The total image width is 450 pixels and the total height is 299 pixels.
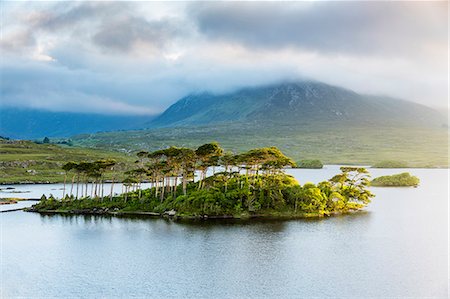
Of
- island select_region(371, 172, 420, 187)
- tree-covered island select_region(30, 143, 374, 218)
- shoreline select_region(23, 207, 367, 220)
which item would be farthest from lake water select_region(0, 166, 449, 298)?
island select_region(371, 172, 420, 187)

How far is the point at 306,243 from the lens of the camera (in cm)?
6425

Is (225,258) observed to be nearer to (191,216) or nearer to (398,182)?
(191,216)

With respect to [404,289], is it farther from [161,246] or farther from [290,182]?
[290,182]

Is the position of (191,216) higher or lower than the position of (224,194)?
lower

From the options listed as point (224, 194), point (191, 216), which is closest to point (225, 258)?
point (191, 216)

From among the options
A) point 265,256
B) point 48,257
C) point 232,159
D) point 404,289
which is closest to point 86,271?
point 48,257

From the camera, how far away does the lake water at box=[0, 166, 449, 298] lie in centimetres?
4694

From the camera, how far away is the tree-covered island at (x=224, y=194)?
85125 mm

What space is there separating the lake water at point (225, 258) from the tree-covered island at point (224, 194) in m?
5.13

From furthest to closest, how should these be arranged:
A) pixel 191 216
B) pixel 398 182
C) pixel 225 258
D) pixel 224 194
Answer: pixel 398 182 < pixel 224 194 < pixel 191 216 < pixel 225 258

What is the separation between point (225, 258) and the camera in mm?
57156

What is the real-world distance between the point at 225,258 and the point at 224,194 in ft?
96.3

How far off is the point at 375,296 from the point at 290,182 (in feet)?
150

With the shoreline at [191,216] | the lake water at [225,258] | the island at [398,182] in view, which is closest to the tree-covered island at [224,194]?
the shoreline at [191,216]
